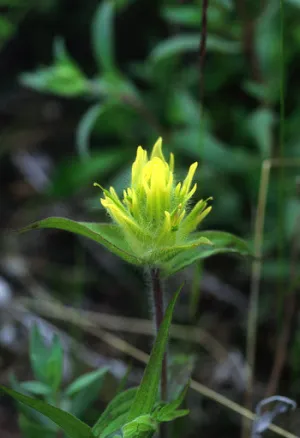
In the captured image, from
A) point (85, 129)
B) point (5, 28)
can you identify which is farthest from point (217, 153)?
point (5, 28)

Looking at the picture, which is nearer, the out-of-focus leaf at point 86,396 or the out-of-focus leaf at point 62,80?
the out-of-focus leaf at point 86,396

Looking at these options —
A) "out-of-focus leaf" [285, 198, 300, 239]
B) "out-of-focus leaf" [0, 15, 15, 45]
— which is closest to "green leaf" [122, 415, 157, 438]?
"out-of-focus leaf" [285, 198, 300, 239]

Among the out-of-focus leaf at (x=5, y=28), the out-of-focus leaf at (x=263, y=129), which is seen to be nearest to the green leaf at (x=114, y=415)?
the out-of-focus leaf at (x=263, y=129)

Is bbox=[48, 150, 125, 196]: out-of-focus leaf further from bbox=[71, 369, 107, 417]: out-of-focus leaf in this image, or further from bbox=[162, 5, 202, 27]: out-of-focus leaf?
bbox=[71, 369, 107, 417]: out-of-focus leaf

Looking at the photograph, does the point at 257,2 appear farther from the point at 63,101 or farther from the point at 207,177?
the point at 63,101

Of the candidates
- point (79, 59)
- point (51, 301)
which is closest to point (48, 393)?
point (51, 301)

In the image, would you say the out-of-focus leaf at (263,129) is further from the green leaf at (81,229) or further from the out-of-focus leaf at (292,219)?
the green leaf at (81,229)
